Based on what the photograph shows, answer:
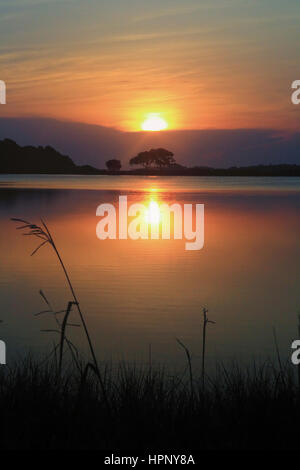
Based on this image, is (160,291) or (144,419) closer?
(144,419)

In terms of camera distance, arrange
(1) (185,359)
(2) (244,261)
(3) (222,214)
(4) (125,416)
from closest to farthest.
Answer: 1. (4) (125,416)
2. (1) (185,359)
3. (2) (244,261)
4. (3) (222,214)

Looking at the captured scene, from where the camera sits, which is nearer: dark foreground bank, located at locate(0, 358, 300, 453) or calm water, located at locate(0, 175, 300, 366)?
dark foreground bank, located at locate(0, 358, 300, 453)

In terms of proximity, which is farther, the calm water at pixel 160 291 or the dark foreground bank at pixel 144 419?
the calm water at pixel 160 291

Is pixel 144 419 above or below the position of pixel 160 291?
Result: below

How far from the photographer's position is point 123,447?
4.04 metres

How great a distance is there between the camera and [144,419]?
4.37m

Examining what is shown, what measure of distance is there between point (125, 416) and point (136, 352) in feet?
12.6

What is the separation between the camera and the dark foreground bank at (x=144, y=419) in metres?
4.07

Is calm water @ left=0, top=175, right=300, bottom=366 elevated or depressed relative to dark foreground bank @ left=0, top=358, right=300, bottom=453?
elevated

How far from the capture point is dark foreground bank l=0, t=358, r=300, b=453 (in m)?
4.07

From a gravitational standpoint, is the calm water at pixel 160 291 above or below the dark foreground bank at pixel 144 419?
above
